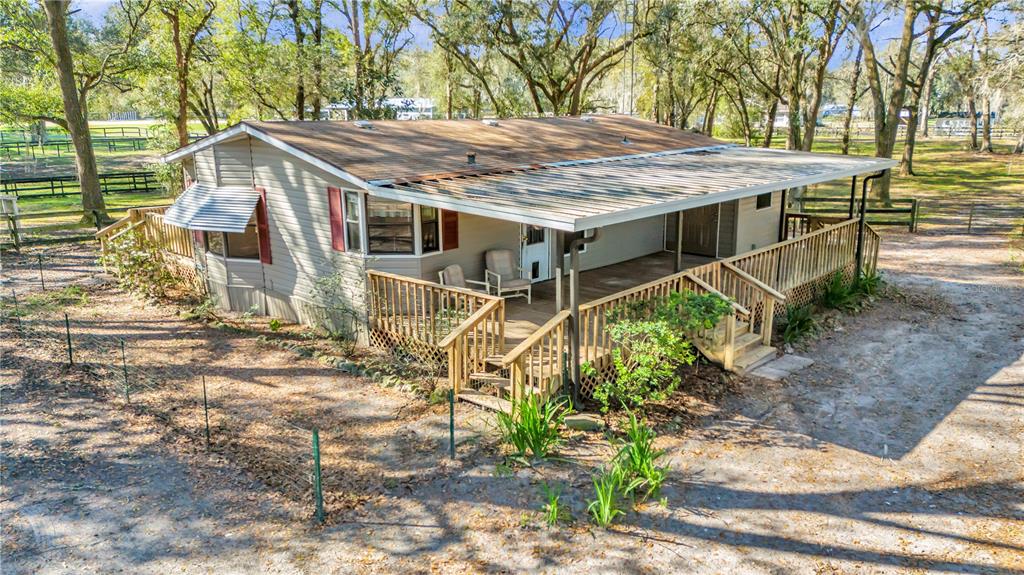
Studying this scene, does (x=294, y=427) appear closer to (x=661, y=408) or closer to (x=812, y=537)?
(x=661, y=408)

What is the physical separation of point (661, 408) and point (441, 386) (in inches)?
118

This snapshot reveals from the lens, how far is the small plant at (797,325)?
11656 millimetres

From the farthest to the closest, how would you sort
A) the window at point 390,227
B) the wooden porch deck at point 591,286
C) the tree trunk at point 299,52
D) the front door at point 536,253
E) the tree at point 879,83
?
the tree trunk at point 299,52
the tree at point 879,83
the front door at point 536,253
the window at point 390,227
the wooden porch deck at point 591,286

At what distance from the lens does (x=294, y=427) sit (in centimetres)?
873

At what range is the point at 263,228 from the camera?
12.8 metres

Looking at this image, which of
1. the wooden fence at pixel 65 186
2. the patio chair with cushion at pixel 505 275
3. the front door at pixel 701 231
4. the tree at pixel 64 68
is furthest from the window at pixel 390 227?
the wooden fence at pixel 65 186

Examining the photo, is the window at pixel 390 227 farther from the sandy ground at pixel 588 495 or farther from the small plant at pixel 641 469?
the small plant at pixel 641 469

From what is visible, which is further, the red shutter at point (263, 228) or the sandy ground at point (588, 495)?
the red shutter at point (263, 228)

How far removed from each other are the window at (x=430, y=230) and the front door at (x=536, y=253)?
1.95 meters

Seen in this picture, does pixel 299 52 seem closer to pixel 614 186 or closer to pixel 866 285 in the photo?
pixel 614 186

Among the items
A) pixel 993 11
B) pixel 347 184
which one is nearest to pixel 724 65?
pixel 993 11

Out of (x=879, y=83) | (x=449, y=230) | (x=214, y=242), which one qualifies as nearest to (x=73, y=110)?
(x=214, y=242)

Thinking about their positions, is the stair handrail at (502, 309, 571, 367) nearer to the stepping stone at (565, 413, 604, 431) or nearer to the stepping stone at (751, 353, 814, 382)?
the stepping stone at (565, 413, 604, 431)

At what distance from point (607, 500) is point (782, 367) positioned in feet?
17.3
